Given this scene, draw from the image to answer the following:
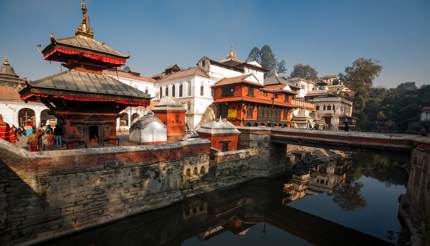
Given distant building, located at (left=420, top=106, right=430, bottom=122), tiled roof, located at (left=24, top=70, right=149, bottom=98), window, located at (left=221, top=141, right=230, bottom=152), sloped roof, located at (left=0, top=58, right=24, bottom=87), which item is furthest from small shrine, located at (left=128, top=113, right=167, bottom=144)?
distant building, located at (left=420, top=106, right=430, bottom=122)

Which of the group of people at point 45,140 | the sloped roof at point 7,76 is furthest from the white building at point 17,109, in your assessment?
the group of people at point 45,140

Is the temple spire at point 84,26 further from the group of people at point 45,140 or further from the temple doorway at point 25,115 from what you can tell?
the temple doorway at point 25,115

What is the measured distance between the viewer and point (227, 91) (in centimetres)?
3069

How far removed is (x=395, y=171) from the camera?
83.3ft

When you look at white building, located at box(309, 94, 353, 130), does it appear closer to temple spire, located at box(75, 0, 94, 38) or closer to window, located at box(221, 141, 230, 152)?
window, located at box(221, 141, 230, 152)

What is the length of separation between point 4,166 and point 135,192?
5765mm

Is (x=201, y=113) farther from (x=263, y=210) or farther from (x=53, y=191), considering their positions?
(x=53, y=191)

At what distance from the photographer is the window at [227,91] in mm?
30047

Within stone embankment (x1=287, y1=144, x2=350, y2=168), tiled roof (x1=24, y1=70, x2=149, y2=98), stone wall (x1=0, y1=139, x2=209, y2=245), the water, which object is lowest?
the water

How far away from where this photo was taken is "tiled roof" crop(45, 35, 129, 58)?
11297 millimetres

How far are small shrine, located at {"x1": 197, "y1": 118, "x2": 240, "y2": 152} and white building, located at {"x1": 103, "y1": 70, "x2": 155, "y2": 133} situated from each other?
1483 cm

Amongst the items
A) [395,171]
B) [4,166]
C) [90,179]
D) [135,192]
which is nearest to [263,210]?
[135,192]

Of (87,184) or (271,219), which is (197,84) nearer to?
(271,219)

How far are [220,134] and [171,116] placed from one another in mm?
5574
